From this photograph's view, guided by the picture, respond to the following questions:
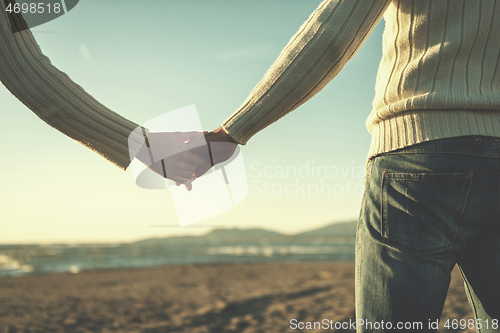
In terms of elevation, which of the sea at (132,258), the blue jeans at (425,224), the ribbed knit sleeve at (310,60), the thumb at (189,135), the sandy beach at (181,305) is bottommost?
the sea at (132,258)

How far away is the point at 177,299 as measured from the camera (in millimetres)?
6574

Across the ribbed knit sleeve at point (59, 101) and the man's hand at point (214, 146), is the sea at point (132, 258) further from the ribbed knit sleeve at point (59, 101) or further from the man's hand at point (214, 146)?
the man's hand at point (214, 146)

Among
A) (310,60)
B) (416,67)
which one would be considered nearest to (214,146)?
(310,60)

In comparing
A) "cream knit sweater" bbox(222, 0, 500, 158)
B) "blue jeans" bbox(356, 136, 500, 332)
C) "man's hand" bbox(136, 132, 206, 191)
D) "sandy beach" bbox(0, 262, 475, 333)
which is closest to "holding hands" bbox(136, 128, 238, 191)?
"man's hand" bbox(136, 132, 206, 191)

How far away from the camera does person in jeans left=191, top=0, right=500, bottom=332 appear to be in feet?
2.72

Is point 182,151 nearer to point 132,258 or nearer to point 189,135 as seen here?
point 189,135

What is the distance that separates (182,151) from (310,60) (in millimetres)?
440

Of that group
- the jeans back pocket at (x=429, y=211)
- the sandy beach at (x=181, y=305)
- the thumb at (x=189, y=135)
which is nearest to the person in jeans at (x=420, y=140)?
the jeans back pocket at (x=429, y=211)

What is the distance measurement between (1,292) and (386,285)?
10103 millimetres

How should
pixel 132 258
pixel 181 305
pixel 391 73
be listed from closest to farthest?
pixel 391 73 < pixel 181 305 < pixel 132 258

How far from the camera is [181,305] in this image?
5.97 metres

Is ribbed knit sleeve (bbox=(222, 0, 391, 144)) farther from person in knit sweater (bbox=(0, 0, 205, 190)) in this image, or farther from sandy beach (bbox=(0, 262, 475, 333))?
sandy beach (bbox=(0, 262, 475, 333))

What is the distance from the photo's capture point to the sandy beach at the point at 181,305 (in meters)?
4.74

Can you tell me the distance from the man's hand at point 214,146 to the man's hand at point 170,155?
1 cm
